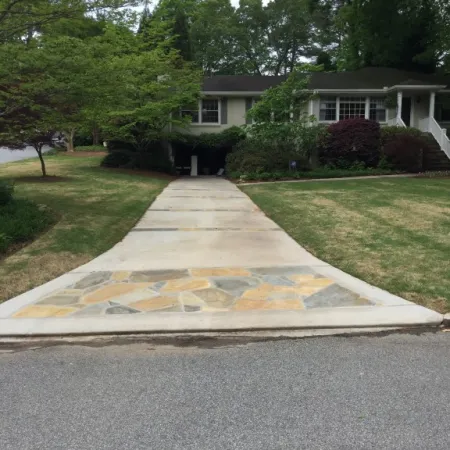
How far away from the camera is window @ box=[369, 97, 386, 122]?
80.9ft

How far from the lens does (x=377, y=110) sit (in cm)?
2473

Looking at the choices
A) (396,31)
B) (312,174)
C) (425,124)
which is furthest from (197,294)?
(396,31)

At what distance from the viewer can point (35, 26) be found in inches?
336

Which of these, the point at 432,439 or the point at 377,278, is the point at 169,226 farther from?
the point at 432,439

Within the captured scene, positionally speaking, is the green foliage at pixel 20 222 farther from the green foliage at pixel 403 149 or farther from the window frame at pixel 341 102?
the window frame at pixel 341 102

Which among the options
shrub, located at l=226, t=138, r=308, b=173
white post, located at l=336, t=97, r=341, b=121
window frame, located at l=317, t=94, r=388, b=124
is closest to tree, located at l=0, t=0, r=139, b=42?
shrub, located at l=226, t=138, r=308, b=173

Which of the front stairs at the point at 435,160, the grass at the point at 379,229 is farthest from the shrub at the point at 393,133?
the grass at the point at 379,229

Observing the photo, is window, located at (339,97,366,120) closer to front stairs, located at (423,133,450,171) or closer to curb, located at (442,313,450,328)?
front stairs, located at (423,133,450,171)

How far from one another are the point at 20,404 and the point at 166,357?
3.69 feet

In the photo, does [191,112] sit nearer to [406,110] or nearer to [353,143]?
[353,143]

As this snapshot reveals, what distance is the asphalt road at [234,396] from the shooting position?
2598 mm

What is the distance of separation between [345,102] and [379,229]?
702 inches

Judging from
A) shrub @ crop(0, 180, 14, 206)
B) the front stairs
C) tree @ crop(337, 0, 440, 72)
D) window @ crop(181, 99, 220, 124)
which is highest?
tree @ crop(337, 0, 440, 72)

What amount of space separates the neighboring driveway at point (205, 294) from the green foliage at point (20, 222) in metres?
1.59
